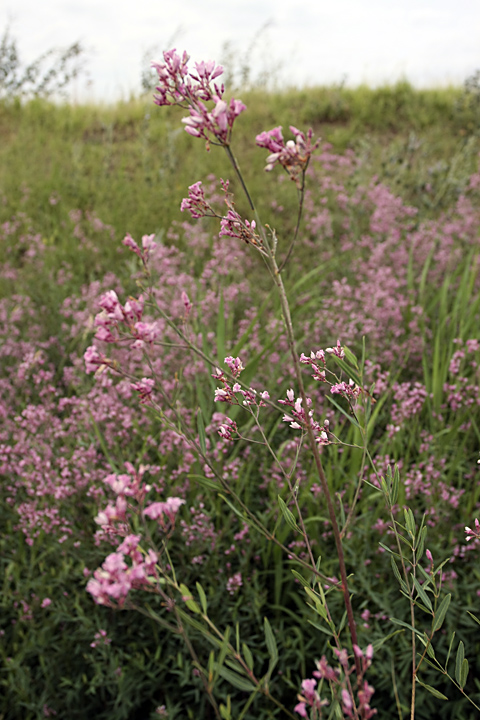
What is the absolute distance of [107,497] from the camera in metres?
2.61

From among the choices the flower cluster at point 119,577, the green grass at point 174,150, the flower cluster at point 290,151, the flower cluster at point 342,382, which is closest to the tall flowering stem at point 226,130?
the flower cluster at point 290,151

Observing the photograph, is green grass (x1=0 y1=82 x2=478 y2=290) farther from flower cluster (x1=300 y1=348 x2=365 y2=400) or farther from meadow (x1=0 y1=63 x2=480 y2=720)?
flower cluster (x1=300 y1=348 x2=365 y2=400)

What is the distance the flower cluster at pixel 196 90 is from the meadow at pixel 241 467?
33mm

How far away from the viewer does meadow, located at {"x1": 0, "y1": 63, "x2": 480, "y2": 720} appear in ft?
3.69

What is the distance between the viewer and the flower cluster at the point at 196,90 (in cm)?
97

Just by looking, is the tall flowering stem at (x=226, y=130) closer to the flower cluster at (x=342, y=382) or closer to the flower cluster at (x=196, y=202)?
the flower cluster at (x=196, y=202)

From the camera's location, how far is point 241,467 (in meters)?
2.57

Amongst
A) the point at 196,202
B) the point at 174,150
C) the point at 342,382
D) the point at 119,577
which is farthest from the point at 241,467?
the point at 174,150

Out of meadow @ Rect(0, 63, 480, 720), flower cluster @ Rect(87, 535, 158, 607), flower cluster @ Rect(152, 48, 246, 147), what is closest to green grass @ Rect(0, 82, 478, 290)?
meadow @ Rect(0, 63, 480, 720)

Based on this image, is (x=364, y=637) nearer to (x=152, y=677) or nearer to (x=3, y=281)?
(x=152, y=677)

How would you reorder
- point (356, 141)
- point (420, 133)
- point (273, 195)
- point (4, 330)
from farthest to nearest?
point (420, 133) → point (356, 141) → point (273, 195) → point (4, 330)

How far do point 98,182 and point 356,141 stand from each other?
3595 mm

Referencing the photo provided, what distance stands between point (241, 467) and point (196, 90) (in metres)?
1.86

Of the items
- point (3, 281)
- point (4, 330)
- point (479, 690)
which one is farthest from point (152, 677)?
point (3, 281)
